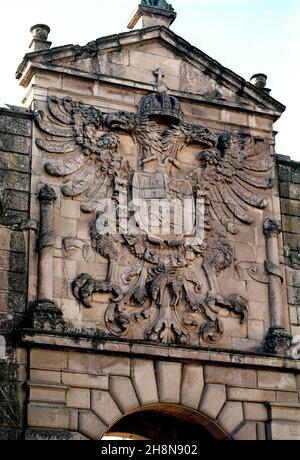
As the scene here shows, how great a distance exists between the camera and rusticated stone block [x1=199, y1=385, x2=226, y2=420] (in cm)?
1515

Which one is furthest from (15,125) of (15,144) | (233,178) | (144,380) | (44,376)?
(144,380)

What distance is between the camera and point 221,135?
1681cm

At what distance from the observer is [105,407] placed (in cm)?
1461

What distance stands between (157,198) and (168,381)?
259 centimetres

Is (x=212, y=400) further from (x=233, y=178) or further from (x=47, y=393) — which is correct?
(x=233, y=178)

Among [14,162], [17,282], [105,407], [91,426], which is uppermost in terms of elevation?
[14,162]

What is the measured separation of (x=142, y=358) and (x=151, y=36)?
16.1 ft

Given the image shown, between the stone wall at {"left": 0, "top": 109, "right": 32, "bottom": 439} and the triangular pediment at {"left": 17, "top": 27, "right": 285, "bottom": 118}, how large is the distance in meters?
1.08

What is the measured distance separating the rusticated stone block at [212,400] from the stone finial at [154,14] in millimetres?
5553

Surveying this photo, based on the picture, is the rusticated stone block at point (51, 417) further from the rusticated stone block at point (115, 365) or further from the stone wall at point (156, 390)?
the rusticated stone block at point (115, 365)

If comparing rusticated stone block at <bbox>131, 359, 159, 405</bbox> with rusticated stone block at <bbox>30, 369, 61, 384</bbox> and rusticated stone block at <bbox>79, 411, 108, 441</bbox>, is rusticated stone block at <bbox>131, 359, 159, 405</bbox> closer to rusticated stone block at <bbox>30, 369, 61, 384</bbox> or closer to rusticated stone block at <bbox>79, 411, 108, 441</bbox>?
rusticated stone block at <bbox>79, 411, 108, 441</bbox>

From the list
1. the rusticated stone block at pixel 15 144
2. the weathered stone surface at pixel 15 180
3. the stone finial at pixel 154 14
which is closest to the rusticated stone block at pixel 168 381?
the weathered stone surface at pixel 15 180

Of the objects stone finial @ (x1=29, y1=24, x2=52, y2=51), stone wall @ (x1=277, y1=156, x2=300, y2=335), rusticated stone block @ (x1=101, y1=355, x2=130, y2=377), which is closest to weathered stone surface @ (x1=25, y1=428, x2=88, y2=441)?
rusticated stone block @ (x1=101, y1=355, x2=130, y2=377)
